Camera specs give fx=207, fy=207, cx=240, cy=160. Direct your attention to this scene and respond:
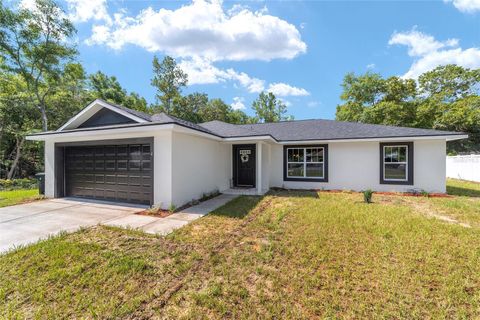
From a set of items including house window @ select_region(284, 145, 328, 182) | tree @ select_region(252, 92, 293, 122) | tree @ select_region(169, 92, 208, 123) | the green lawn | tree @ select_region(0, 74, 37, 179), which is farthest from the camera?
tree @ select_region(252, 92, 293, 122)

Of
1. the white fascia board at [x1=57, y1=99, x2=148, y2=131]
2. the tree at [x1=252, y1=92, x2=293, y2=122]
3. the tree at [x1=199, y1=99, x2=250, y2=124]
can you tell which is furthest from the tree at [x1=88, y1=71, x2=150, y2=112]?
the tree at [x1=252, y1=92, x2=293, y2=122]

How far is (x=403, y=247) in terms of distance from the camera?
396 centimetres

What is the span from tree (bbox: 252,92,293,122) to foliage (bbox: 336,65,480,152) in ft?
39.1

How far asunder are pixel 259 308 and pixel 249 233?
2.36 meters

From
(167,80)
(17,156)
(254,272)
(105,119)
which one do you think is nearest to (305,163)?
(254,272)

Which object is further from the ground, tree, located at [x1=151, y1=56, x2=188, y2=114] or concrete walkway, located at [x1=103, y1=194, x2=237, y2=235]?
tree, located at [x1=151, y1=56, x2=188, y2=114]

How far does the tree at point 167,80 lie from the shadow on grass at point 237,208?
79.9 feet

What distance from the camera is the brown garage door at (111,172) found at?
7297 millimetres

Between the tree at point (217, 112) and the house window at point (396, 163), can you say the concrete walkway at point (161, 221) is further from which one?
the tree at point (217, 112)

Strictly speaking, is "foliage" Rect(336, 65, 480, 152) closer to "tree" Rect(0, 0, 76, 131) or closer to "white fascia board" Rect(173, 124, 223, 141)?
"white fascia board" Rect(173, 124, 223, 141)

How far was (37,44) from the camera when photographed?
15445mm

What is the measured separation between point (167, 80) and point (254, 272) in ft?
97.6

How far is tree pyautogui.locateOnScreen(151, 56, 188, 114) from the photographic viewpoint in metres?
27.9

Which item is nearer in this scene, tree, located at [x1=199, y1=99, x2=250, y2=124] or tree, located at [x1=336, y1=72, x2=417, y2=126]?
tree, located at [x1=336, y1=72, x2=417, y2=126]
